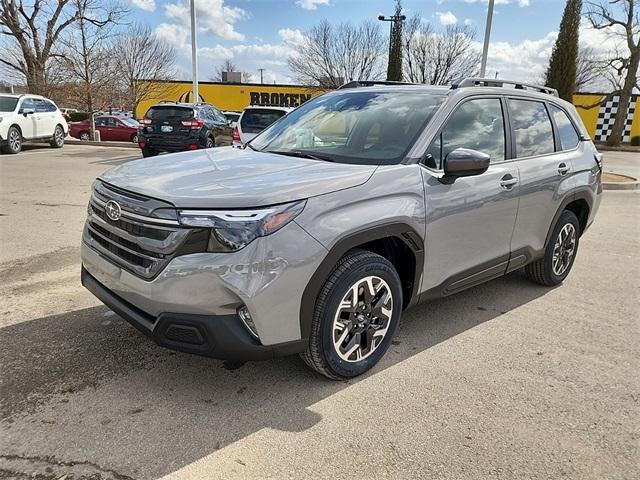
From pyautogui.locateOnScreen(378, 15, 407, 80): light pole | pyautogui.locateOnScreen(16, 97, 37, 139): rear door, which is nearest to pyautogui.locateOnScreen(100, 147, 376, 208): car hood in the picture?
pyautogui.locateOnScreen(16, 97, 37, 139): rear door

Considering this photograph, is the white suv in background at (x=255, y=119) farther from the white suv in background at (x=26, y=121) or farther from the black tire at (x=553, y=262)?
the black tire at (x=553, y=262)

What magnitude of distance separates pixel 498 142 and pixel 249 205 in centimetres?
229

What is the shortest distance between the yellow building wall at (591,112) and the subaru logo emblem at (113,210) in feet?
117

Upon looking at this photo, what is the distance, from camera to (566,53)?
29438mm

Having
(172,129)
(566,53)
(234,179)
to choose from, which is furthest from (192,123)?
(566,53)

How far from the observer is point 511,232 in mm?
3814

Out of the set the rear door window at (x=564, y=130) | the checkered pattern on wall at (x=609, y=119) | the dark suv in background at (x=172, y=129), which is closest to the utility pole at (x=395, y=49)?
the checkered pattern on wall at (x=609, y=119)

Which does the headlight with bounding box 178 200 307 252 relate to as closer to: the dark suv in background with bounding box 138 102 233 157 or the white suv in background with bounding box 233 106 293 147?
the white suv in background with bounding box 233 106 293 147

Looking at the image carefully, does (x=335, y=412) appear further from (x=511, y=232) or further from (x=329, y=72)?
(x=329, y=72)

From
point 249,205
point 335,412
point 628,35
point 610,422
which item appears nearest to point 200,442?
point 335,412

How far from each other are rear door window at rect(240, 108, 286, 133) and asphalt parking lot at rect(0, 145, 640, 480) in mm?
7882

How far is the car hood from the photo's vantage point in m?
2.40

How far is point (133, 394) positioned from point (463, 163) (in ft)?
7.79

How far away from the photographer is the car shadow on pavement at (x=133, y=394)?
233cm
